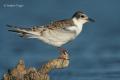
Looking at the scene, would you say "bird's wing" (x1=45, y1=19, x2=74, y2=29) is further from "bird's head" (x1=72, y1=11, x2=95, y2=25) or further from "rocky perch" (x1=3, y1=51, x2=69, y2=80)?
"rocky perch" (x1=3, y1=51, x2=69, y2=80)

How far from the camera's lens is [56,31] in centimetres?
1212

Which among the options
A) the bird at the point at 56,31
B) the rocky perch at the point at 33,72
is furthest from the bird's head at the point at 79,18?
the rocky perch at the point at 33,72

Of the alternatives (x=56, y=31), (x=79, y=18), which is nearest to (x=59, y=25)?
(x=56, y=31)

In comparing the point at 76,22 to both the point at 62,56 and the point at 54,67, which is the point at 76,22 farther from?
the point at 54,67

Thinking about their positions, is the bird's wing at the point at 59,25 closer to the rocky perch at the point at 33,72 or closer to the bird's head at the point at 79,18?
the bird's head at the point at 79,18

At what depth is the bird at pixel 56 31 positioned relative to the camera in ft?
37.3

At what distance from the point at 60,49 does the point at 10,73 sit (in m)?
2.36

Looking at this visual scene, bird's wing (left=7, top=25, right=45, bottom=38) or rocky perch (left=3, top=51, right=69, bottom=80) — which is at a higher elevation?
bird's wing (left=7, top=25, right=45, bottom=38)

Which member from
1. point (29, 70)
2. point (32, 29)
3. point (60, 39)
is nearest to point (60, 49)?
point (60, 39)

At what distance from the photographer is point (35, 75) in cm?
981

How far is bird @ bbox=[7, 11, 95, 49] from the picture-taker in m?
11.4

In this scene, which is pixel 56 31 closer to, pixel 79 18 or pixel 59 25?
pixel 59 25

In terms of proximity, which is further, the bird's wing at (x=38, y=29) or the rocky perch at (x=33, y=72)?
the bird's wing at (x=38, y=29)

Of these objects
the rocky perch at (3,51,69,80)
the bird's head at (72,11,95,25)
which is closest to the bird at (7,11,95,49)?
the bird's head at (72,11,95,25)
